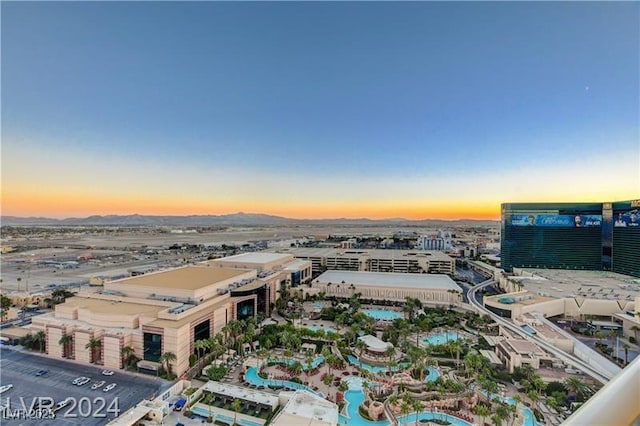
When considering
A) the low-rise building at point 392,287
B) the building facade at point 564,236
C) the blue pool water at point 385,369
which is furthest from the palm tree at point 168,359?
the building facade at point 564,236

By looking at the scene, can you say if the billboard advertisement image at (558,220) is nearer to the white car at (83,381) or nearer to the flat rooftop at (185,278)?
the flat rooftop at (185,278)

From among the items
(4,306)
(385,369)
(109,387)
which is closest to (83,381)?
(109,387)

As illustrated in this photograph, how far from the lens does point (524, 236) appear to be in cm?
2222

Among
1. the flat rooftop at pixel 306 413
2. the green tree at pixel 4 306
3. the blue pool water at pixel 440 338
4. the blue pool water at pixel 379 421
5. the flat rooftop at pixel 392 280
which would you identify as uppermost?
the flat rooftop at pixel 392 280

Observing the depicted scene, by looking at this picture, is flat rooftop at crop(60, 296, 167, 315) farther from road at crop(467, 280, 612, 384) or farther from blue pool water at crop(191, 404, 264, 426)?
road at crop(467, 280, 612, 384)

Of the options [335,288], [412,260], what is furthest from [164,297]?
[412,260]

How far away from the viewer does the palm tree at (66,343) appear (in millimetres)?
10016

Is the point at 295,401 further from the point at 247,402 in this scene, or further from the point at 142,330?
the point at 142,330

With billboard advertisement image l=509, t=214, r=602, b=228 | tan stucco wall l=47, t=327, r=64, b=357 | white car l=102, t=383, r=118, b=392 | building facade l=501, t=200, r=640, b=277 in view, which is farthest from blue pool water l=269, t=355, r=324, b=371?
billboard advertisement image l=509, t=214, r=602, b=228

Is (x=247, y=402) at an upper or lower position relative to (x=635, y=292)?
lower

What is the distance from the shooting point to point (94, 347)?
9797mm

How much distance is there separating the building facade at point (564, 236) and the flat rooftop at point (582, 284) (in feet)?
3.08

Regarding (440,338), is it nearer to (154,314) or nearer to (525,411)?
(525,411)

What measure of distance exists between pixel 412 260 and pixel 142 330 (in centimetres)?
1962
